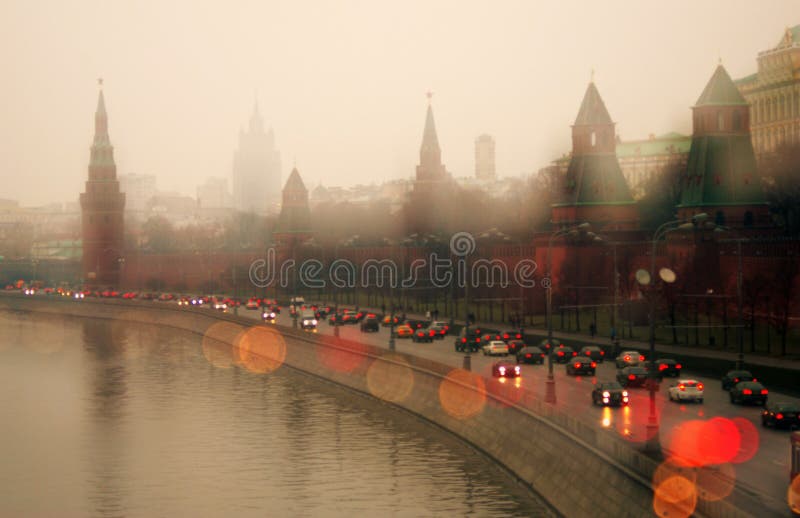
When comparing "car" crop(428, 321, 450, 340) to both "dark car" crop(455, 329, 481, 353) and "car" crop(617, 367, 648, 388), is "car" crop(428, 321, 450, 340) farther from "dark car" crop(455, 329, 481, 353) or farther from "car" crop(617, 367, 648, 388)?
"car" crop(617, 367, 648, 388)

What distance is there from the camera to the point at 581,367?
174ft

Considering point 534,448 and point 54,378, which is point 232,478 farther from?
point 54,378

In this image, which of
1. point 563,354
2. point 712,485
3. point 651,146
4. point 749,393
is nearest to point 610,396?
point 749,393

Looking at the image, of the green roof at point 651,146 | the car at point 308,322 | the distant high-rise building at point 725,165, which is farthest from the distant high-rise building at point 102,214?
the distant high-rise building at point 725,165

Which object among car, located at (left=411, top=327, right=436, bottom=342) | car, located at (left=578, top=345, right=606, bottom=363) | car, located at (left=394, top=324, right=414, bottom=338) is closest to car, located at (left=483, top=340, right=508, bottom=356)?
car, located at (left=578, top=345, right=606, bottom=363)

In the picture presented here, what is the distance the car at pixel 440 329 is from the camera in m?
78.7

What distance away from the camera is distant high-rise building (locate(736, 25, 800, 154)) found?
500ft

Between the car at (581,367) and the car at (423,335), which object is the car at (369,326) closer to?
the car at (423,335)

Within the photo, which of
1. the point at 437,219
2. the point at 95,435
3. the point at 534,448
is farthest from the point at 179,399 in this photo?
the point at 437,219

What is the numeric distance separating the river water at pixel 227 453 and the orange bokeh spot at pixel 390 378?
904 millimetres

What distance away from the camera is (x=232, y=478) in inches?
1634

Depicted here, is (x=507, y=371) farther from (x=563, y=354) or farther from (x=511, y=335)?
(x=511, y=335)

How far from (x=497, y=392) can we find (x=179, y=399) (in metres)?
27.5

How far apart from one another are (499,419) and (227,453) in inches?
442
